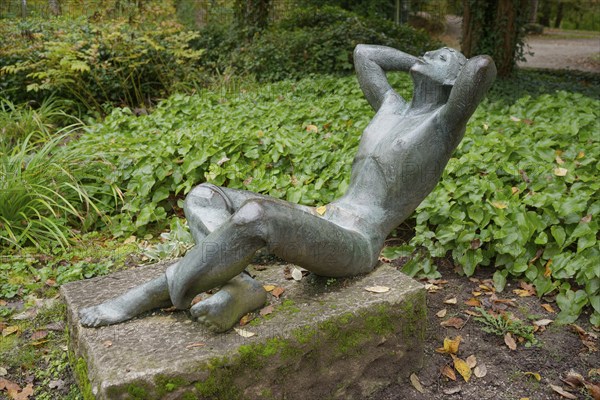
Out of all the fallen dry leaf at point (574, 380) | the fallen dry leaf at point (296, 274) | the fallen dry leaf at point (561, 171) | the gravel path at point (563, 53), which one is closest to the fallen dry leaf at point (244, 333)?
the fallen dry leaf at point (296, 274)

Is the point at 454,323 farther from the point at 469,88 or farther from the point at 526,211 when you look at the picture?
the point at 469,88

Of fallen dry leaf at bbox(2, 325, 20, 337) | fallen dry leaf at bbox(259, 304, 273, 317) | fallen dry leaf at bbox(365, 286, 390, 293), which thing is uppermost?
fallen dry leaf at bbox(259, 304, 273, 317)

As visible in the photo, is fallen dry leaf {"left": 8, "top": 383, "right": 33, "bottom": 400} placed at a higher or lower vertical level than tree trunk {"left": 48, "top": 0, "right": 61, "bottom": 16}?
lower

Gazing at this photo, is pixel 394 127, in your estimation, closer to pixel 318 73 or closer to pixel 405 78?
pixel 405 78

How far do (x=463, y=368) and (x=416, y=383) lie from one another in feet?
0.97

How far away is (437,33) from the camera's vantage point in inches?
682

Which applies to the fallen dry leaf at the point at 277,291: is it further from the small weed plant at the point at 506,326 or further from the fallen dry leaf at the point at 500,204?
the fallen dry leaf at the point at 500,204

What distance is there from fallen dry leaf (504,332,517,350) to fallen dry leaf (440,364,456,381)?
16.8 inches

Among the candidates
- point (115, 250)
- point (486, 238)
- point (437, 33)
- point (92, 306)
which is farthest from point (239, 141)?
point (437, 33)

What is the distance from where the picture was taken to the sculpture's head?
288 cm

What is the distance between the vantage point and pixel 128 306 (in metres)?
2.63

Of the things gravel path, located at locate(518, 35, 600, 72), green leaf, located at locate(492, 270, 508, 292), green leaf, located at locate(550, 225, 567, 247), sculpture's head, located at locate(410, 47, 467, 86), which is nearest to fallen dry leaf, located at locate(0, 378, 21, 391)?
sculpture's head, located at locate(410, 47, 467, 86)

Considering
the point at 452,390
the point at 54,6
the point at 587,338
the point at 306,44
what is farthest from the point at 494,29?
the point at 54,6

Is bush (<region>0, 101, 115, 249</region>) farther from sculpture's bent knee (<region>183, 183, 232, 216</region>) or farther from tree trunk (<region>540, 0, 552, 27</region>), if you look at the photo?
tree trunk (<region>540, 0, 552, 27</region>)
